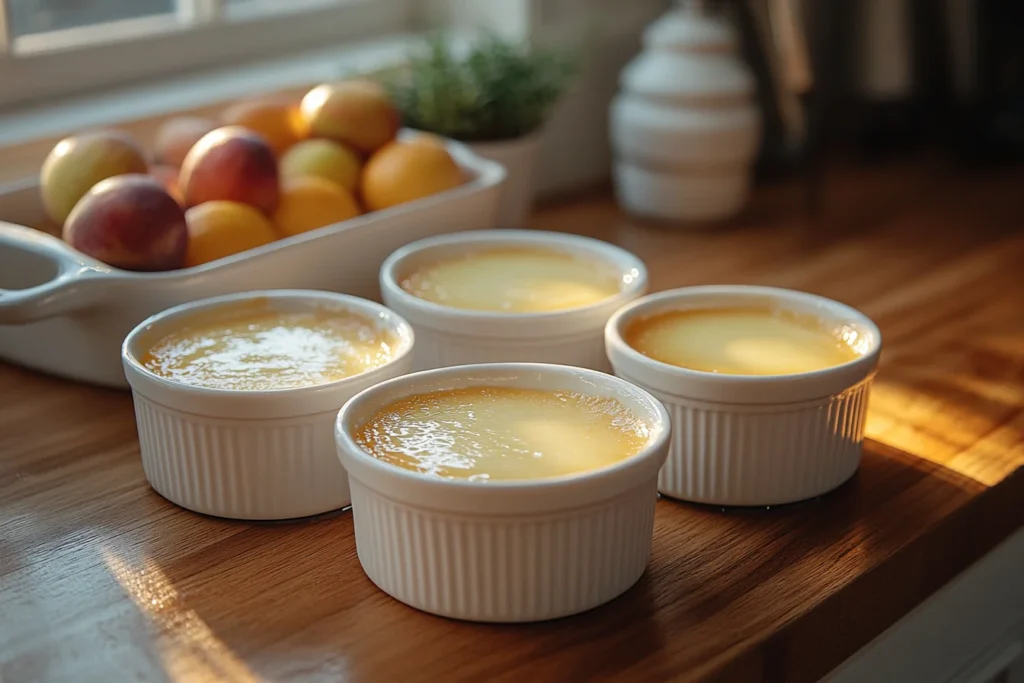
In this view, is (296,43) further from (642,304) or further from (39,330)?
(642,304)

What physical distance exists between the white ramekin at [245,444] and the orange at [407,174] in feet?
0.97

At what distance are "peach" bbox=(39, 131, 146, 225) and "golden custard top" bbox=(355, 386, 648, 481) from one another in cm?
39

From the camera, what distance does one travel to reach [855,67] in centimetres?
157

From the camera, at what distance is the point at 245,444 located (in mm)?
725

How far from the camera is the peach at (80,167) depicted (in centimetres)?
97

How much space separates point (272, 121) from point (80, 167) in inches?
7.3

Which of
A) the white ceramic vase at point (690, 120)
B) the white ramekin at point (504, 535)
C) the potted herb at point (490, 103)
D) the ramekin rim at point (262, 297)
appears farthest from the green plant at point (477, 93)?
the white ramekin at point (504, 535)

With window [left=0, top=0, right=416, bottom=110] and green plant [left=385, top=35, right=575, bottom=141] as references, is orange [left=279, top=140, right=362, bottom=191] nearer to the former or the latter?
green plant [left=385, top=35, right=575, bottom=141]

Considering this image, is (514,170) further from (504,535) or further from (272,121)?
(504,535)

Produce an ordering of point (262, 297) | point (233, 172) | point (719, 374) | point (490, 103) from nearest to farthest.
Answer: point (719, 374)
point (262, 297)
point (233, 172)
point (490, 103)

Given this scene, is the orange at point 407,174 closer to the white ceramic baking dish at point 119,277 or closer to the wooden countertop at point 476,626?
the white ceramic baking dish at point 119,277

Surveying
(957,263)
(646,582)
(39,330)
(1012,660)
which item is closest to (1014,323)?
(957,263)

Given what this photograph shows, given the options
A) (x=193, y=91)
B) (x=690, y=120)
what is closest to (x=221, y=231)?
(x=193, y=91)

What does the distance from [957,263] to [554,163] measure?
453 millimetres
